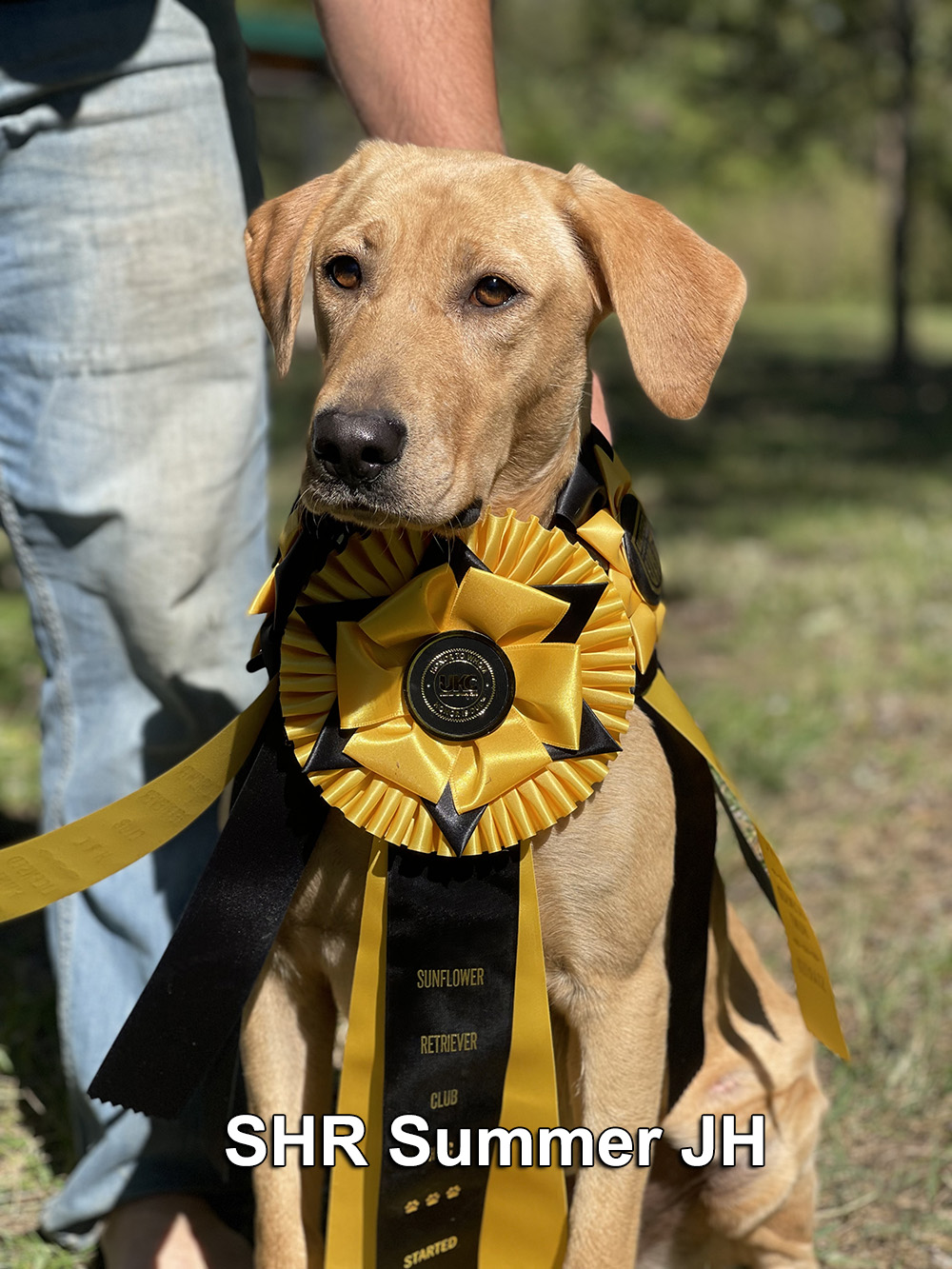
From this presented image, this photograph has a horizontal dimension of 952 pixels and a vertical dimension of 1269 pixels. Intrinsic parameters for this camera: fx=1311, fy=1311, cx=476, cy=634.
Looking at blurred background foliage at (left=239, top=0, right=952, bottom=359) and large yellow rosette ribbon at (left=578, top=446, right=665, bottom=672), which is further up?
large yellow rosette ribbon at (left=578, top=446, right=665, bottom=672)

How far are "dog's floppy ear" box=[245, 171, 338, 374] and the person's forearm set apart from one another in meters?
0.23

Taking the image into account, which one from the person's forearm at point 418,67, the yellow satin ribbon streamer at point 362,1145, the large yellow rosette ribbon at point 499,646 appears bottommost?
the yellow satin ribbon streamer at point 362,1145

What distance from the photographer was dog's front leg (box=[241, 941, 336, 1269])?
213cm

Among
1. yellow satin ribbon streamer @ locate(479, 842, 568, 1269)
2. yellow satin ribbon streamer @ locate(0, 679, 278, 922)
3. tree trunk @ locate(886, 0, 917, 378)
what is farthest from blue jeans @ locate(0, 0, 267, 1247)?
tree trunk @ locate(886, 0, 917, 378)

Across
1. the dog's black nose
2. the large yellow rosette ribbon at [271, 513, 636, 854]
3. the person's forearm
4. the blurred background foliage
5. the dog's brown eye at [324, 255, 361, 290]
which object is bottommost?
the blurred background foliage

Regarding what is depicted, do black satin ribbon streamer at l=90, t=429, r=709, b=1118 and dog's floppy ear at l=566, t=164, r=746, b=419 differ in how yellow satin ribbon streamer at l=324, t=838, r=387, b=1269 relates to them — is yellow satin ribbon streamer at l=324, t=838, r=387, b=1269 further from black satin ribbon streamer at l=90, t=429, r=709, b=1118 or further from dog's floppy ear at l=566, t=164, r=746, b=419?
dog's floppy ear at l=566, t=164, r=746, b=419

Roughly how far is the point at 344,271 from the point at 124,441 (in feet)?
1.82

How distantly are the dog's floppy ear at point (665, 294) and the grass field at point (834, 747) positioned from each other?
5.88ft

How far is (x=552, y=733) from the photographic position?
6.72ft

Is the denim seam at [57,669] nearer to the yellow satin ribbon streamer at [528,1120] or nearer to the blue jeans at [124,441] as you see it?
the blue jeans at [124,441]

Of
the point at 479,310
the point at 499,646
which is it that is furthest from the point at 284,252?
the point at 499,646

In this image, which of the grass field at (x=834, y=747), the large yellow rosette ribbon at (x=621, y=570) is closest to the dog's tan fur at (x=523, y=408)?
the large yellow rosette ribbon at (x=621, y=570)

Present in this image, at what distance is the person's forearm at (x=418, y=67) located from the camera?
230 cm

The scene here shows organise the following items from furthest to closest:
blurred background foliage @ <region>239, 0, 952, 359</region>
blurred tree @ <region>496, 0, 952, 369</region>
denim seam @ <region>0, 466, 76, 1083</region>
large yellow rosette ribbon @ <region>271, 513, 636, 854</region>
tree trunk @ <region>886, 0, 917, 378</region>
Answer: blurred background foliage @ <region>239, 0, 952, 359</region>, blurred tree @ <region>496, 0, 952, 369</region>, tree trunk @ <region>886, 0, 917, 378</region>, denim seam @ <region>0, 466, 76, 1083</region>, large yellow rosette ribbon @ <region>271, 513, 636, 854</region>
